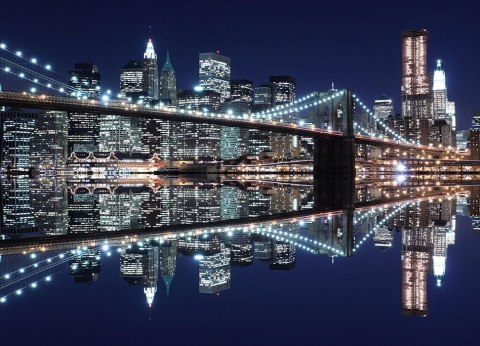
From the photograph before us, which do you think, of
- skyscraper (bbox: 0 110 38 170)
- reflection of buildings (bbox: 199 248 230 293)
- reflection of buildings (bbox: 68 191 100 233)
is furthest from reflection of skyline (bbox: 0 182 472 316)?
skyscraper (bbox: 0 110 38 170)

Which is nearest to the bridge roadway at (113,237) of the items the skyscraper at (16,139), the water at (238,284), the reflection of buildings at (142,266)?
the water at (238,284)

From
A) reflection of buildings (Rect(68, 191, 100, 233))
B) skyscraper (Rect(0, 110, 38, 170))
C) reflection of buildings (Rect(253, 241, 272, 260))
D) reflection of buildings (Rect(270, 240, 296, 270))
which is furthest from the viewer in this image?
skyscraper (Rect(0, 110, 38, 170))

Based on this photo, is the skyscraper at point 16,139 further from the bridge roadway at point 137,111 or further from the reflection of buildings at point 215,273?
the reflection of buildings at point 215,273

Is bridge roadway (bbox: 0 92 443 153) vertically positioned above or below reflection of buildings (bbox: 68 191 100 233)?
above

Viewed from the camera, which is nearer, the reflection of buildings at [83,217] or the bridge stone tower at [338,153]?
the reflection of buildings at [83,217]

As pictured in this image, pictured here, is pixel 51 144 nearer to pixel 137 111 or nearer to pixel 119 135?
pixel 119 135

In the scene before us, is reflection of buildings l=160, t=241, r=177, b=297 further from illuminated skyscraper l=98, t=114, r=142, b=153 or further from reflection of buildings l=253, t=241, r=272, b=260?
illuminated skyscraper l=98, t=114, r=142, b=153
